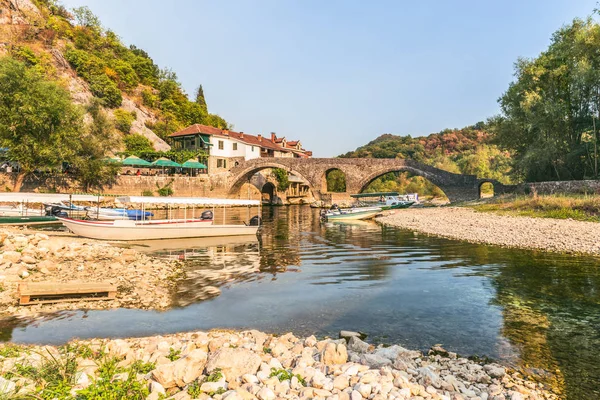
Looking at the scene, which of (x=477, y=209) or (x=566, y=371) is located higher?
(x=477, y=209)

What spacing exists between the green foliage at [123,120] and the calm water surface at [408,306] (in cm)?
6050

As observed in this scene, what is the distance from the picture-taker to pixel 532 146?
3834 cm

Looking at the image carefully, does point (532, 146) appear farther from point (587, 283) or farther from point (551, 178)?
point (587, 283)

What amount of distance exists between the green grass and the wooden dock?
29.7m

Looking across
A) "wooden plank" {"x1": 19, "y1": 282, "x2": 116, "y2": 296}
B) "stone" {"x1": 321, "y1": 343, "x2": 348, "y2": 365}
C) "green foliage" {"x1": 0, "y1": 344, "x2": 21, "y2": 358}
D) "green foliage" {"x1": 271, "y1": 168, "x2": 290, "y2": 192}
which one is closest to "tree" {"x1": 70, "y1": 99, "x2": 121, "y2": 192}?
"green foliage" {"x1": 271, "y1": 168, "x2": 290, "y2": 192}

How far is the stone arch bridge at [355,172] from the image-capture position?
51.2m

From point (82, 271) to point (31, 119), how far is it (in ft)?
111

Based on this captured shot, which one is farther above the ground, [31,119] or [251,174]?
[31,119]

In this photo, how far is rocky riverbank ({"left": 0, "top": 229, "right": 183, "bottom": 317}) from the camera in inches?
401

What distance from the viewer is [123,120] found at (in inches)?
2744

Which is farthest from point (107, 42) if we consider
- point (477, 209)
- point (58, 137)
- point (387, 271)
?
point (387, 271)

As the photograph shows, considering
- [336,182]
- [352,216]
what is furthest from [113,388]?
[336,182]

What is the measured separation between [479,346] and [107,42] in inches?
4310

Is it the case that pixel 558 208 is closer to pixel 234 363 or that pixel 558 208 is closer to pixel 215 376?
pixel 234 363
